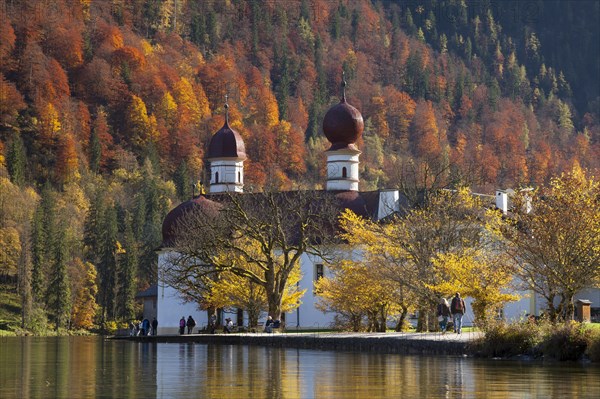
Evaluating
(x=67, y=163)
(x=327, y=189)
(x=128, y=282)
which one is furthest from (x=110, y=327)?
(x=67, y=163)

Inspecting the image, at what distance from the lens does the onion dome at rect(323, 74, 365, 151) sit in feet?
328

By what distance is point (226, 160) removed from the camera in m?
105

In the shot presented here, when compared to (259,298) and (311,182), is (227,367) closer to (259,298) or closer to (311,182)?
(259,298)

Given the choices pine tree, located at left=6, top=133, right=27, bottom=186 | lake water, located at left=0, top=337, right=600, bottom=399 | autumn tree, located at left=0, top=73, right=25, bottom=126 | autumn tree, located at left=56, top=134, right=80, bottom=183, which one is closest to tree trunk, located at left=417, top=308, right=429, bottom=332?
lake water, located at left=0, top=337, right=600, bottom=399

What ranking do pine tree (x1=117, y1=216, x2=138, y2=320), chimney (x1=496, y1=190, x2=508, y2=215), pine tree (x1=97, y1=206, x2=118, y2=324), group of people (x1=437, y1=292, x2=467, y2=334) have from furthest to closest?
pine tree (x1=97, y1=206, x2=118, y2=324) → pine tree (x1=117, y1=216, x2=138, y2=320) → chimney (x1=496, y1=190, x2=508, y2=215) → group of people (x1=437, y1=292, x2=467, y2=334)

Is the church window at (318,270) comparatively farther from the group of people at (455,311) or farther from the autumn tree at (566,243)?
the autumn tree at (566,243)

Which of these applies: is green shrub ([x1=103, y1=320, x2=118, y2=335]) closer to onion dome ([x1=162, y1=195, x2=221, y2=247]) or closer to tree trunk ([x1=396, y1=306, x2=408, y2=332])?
onion dome ([x1=162, y1=195, x2=221, y2=247])

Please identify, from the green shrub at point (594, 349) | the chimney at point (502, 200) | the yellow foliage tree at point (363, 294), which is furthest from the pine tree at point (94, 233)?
the green shrub at point (594, 349)

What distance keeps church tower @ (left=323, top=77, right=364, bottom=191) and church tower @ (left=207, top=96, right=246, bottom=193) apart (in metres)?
7.55

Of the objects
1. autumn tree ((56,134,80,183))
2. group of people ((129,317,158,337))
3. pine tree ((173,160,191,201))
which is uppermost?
autumn tree ((56,134,80,183))

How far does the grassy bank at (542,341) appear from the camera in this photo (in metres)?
40.5

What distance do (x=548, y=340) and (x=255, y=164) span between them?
141 m

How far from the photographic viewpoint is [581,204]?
163ft

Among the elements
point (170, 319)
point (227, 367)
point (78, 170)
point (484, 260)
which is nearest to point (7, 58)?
point (78, 170)
